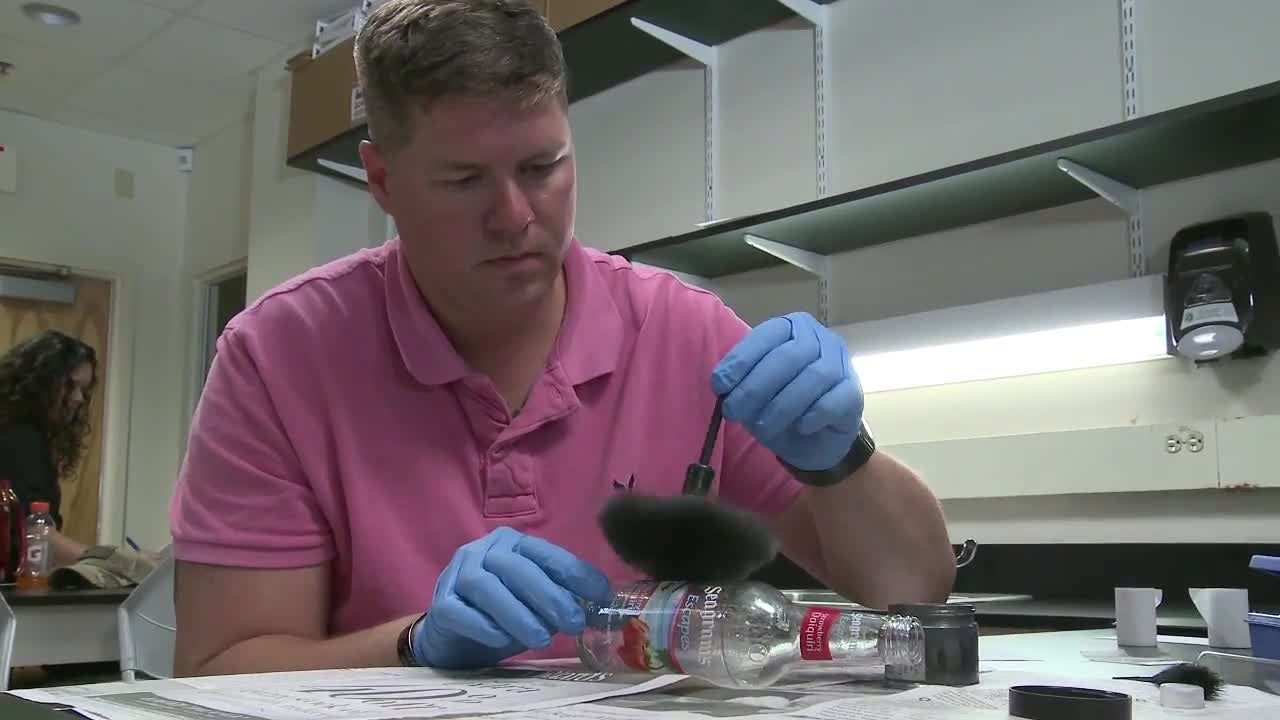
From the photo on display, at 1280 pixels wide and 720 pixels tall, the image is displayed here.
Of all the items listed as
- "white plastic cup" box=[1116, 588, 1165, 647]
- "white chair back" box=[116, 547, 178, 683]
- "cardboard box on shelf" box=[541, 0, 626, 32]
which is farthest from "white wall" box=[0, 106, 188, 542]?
"white plastic cup" box=[1116, 588, 1165, 647]

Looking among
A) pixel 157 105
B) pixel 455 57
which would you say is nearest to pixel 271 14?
pixel 157 105

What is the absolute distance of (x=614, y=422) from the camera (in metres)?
1.12

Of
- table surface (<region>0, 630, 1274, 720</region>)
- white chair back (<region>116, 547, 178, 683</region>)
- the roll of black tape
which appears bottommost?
white chair back (<region>116, 547, 178, 683</region>)

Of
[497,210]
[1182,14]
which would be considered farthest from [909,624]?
[1182,14]

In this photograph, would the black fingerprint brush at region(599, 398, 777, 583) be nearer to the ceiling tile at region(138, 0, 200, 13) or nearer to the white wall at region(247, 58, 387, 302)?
the white wall at region(247, 58, 387, 302)

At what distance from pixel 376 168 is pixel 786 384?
1.60 ft

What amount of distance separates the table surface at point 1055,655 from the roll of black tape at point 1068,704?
0.26 metres

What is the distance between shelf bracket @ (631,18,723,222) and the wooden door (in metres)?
3.62

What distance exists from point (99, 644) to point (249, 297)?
203 cm

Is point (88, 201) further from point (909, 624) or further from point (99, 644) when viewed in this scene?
point (909, 624)

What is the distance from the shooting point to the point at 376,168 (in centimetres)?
109

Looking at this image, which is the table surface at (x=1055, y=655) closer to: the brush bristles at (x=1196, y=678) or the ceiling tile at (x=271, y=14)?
the brush bristles at (x=1196, y=678)

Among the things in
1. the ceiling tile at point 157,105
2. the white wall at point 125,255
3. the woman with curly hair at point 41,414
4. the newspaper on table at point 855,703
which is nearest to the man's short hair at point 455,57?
the newspaper on table at point 855,703

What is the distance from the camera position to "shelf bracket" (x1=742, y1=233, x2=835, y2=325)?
2.40m
